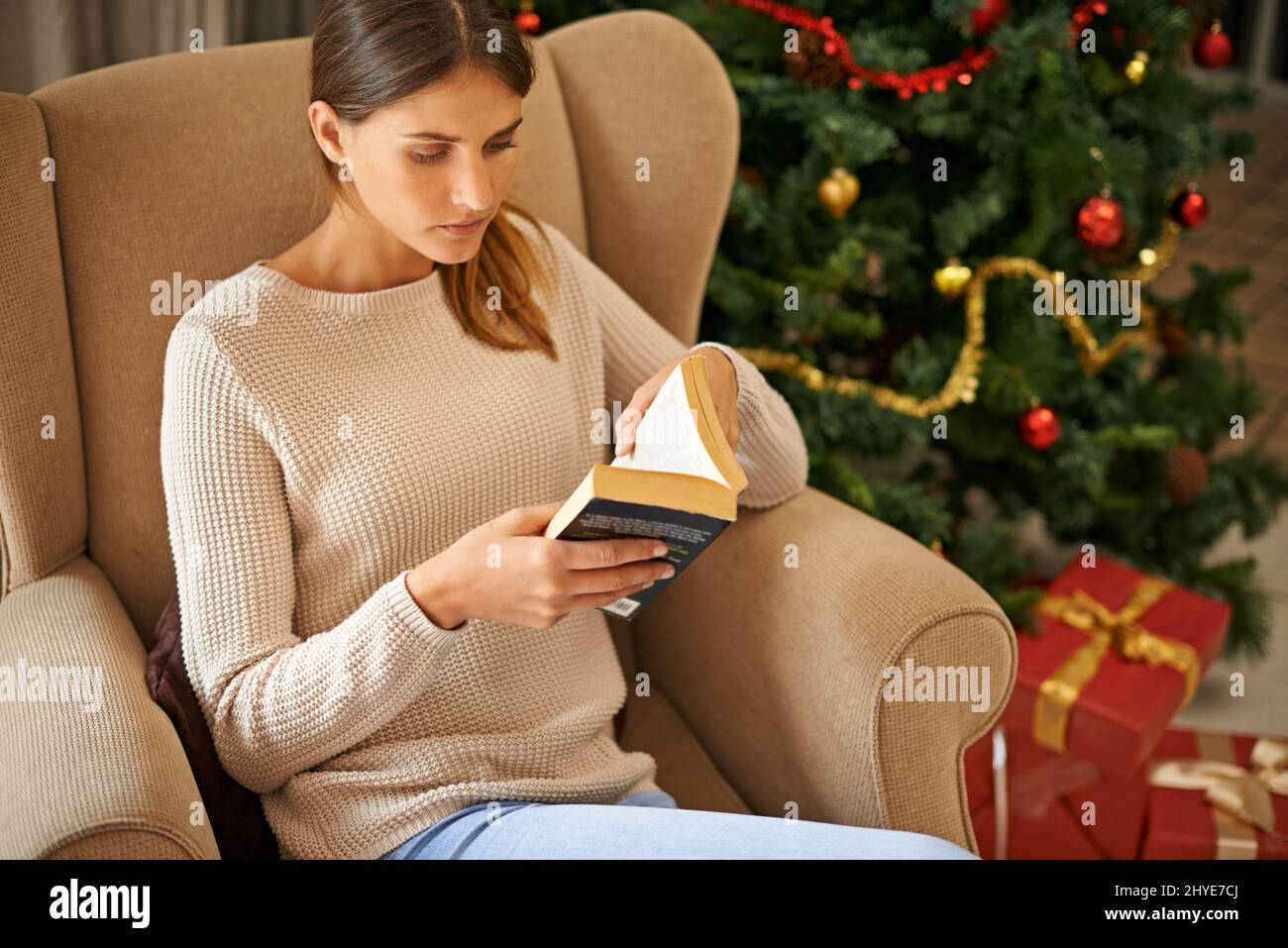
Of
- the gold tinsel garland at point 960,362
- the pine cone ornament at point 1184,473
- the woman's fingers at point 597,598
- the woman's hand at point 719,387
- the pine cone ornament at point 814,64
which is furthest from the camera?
the pine cone ornament at point 1184,473

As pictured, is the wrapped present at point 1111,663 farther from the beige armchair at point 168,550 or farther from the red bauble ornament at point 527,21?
the red bauble ornament at point 527,21

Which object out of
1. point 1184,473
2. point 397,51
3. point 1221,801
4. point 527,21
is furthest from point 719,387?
→ point 1184,473

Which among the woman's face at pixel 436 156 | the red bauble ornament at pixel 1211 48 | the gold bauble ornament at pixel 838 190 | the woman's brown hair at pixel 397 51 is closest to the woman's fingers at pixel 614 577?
the woman's face at pixel 436 156

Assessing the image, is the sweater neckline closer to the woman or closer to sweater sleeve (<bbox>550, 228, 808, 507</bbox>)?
the woman

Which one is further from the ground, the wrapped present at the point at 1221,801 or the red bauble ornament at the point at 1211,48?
the red bauble ornament at the point at 1211,48

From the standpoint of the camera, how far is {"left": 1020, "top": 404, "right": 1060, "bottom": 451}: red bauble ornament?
5.82 feet

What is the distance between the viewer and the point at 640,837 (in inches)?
40.2

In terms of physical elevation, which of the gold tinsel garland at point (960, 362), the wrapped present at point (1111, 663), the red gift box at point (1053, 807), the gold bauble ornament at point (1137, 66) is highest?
the gold bauble ornament at point (1137, 66)

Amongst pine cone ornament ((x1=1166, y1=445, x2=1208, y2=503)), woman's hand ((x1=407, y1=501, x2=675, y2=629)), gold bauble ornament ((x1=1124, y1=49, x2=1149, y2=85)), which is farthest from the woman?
pine cone ornament ((x1=1166, y1=445, x2=1208, y2=503))

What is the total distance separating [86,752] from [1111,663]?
1401 millimetres

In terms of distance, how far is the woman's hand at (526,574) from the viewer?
94cm

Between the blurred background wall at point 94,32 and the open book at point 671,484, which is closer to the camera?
the open book at point 671,484

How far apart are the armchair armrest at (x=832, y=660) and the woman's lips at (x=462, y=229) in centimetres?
45
